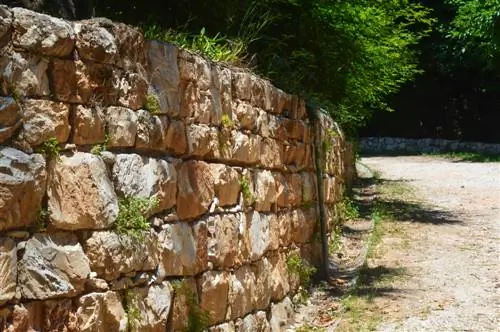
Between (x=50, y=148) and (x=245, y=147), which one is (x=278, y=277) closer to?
(x=245, y=147)

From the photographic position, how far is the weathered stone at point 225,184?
504 cm

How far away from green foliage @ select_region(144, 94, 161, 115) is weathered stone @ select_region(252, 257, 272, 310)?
6.57 feet

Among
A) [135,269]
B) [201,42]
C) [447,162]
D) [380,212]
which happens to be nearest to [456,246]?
[380,212]

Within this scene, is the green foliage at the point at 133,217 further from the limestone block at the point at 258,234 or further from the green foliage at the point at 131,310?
the limestone block at the point at 258,234

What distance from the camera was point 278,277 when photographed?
644 cm

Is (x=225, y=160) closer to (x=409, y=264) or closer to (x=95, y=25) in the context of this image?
(x=95, y=25)

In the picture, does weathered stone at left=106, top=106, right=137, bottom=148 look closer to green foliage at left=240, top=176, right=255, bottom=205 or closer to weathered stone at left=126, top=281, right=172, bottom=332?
weathered stone at left=126, top=281, right=172, bottom=332

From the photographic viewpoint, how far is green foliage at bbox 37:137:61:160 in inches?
125

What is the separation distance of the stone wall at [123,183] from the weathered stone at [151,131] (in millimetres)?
11

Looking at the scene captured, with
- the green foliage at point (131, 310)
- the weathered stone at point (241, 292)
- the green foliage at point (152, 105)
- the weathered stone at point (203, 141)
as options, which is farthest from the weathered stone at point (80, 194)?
the weathered stone at point (241, 292)

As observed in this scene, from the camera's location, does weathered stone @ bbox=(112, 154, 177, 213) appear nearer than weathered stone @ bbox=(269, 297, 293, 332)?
Yes

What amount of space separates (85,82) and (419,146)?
27.8m

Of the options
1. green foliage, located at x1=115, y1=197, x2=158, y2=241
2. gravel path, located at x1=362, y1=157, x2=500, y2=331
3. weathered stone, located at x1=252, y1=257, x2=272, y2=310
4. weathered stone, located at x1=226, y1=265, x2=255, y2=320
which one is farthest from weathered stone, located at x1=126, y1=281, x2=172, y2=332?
gravel path, located at x1=362, y1=157, x2=500, y2=331

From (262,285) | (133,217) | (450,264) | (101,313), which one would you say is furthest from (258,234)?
(450,264)
